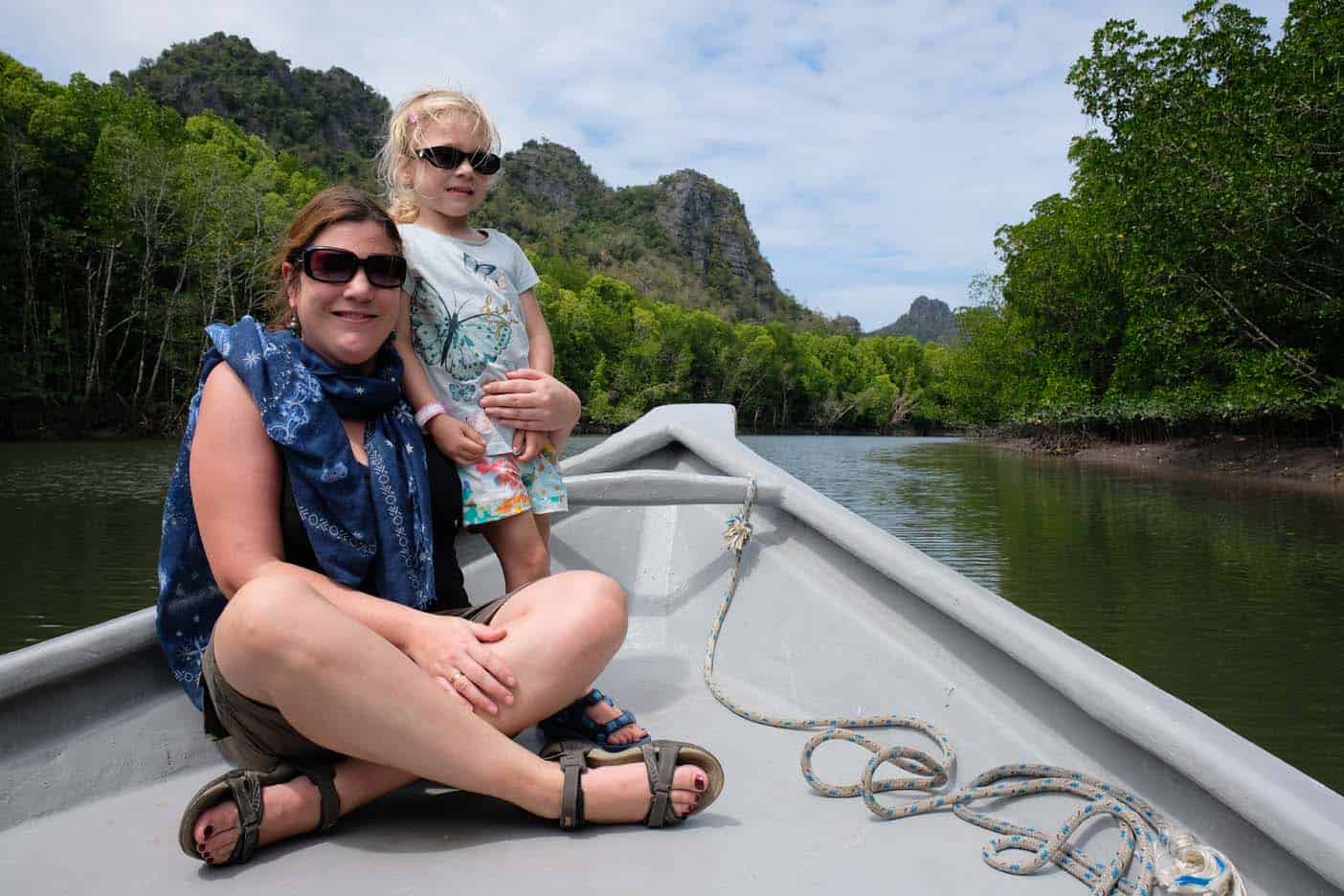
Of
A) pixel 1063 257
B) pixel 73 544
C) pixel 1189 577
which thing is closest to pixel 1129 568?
pixel 1189 577

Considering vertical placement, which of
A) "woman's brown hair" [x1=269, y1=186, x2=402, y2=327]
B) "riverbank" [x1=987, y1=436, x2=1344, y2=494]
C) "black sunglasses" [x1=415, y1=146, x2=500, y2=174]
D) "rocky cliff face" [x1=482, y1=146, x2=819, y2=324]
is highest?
"rocky cliff face" [x1=482, y1=146, x2=819, y2=324]

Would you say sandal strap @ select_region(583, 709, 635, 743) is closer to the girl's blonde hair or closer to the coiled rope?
the coiled rope

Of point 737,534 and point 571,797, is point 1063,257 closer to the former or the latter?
point 737,534

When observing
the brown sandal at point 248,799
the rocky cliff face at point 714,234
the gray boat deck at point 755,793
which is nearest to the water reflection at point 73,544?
the gray boat deck at point 755,793

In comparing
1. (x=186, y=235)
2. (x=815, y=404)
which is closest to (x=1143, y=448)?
(x=186, y=235)

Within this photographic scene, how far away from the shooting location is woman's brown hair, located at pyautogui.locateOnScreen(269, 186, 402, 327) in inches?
55.3

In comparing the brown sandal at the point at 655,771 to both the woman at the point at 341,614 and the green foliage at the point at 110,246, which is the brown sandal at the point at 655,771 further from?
the green foliage at the point at 110,246

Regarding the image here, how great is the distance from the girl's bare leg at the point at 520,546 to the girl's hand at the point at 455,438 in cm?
15

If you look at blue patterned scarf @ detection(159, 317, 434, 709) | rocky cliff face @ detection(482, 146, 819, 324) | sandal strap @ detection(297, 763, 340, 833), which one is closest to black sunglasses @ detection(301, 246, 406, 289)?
blue patterned scarf @ detection(159, 317, 434, 709)

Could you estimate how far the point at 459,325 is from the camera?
5.64 ft

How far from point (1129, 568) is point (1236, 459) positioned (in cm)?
1215

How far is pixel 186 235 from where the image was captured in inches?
1021

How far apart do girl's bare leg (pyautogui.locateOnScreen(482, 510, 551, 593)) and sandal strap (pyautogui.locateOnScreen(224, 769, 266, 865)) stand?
603mm

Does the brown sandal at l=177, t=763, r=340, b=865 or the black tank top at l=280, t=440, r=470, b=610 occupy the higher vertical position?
the black tank top at l=280, t=440, r=470, b=610
